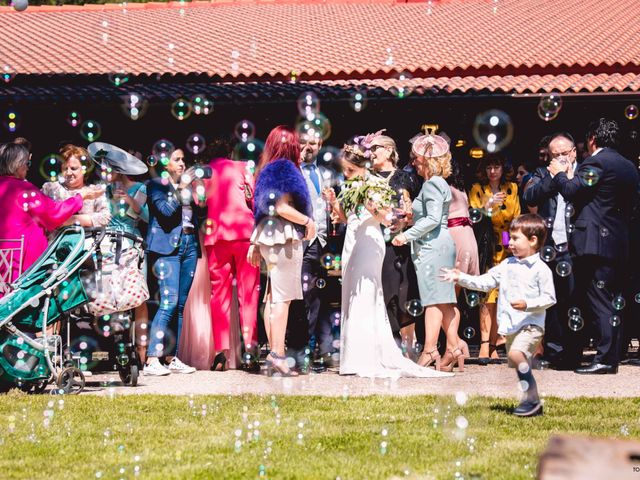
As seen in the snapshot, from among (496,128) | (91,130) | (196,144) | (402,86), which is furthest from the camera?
(496,128)

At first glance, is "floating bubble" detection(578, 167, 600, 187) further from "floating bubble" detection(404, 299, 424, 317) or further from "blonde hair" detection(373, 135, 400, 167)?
"floating bubble" detection(404, 299, 424, 317)

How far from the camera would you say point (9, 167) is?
25.5 feet

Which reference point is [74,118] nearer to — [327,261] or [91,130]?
[91,130]

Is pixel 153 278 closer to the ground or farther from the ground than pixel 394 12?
closer to the ground

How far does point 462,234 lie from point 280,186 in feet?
5.98

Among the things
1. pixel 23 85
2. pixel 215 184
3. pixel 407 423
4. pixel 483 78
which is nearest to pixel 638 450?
pixel 407 423

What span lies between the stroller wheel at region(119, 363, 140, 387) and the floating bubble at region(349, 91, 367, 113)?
583cm

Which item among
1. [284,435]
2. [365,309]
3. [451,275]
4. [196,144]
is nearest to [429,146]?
[365,309]

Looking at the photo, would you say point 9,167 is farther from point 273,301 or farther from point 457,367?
point 457,367

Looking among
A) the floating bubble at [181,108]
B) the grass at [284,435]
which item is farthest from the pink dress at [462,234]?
Result: the floating bubble at [181,108]

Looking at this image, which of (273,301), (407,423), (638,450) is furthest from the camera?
(273,301)

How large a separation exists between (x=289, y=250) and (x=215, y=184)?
92cm

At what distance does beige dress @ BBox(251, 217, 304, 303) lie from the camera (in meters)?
8.27

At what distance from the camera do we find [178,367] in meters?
8.72
